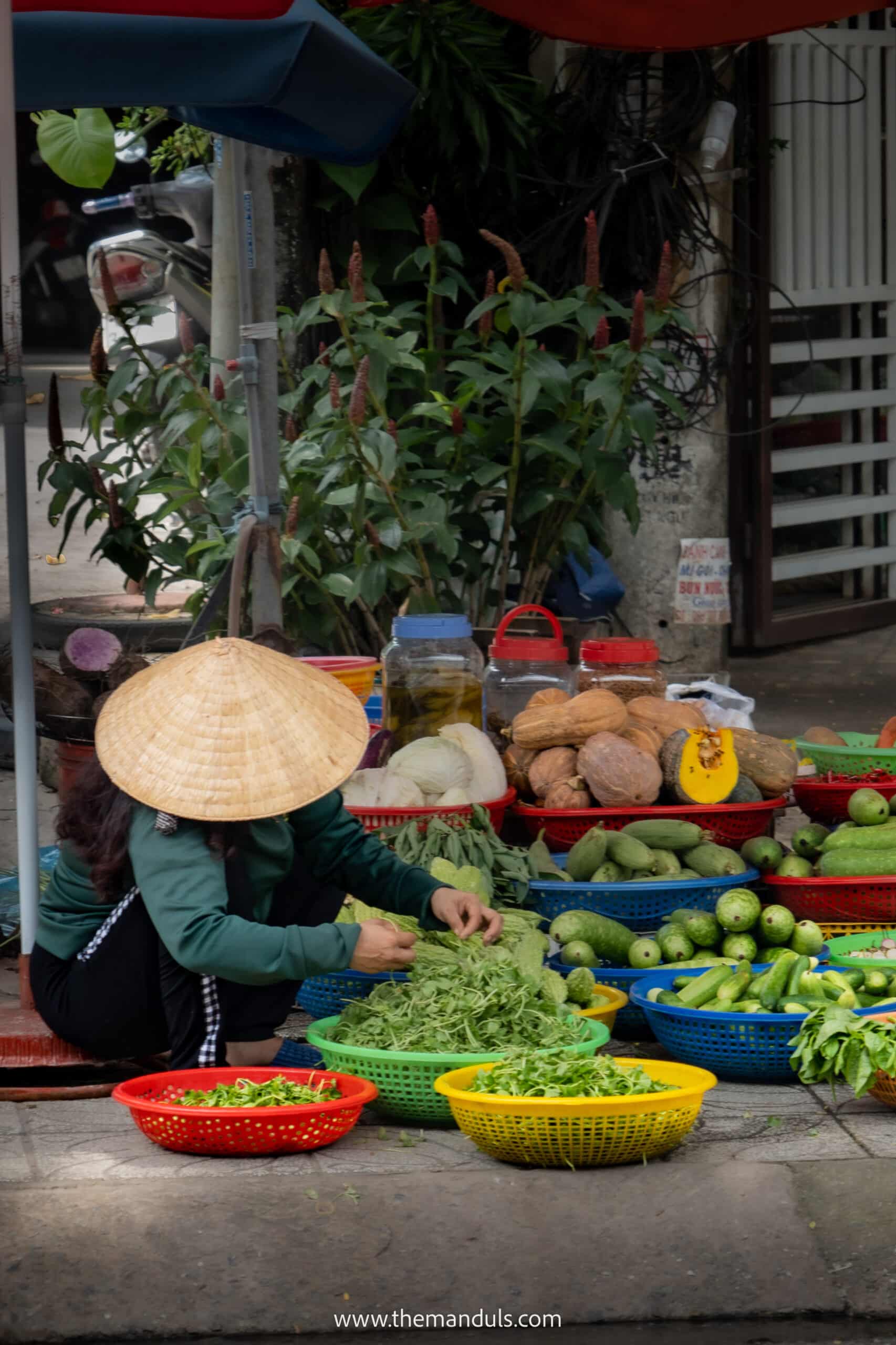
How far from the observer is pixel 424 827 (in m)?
4.33

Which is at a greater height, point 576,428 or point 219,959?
point 576,428

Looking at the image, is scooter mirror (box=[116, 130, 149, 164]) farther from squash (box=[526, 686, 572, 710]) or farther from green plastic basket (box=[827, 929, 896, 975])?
green plastic basket (box=[827, 929, 896, 975])

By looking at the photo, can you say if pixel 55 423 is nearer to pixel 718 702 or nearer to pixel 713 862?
pixel 718 702

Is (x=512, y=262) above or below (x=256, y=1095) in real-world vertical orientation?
above

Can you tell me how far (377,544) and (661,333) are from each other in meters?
2.58

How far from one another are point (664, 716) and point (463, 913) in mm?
1265

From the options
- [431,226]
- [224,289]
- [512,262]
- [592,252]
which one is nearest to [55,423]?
[431,226]

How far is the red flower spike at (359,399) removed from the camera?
199 inches

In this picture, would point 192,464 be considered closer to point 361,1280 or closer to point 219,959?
point 219,959

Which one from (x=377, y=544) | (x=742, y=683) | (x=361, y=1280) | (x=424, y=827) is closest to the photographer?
(x=361, y=1280)

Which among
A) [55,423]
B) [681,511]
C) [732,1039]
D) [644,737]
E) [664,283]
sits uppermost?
[664,283]

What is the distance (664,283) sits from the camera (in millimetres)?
5418

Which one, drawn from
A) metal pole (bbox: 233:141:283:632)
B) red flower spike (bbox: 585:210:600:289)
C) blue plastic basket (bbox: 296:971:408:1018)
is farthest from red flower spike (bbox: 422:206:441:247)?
blue plastic basket (bbox: 296:971:408:1018)

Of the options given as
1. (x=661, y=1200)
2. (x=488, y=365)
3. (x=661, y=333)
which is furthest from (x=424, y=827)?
(x=661, y=333)
